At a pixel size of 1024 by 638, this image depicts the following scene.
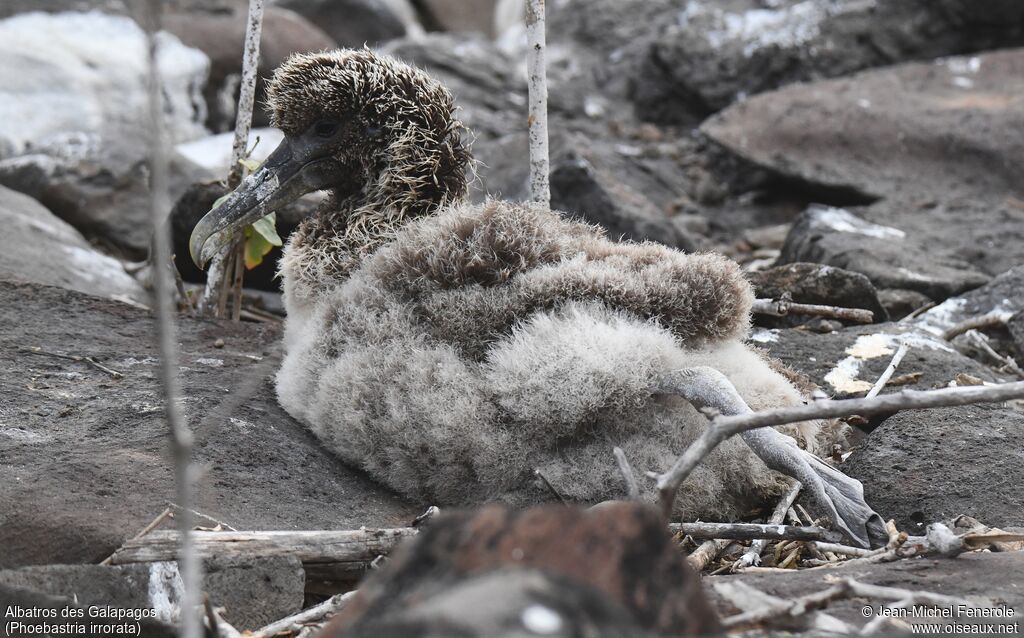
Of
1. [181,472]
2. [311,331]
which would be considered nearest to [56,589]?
[181,472]

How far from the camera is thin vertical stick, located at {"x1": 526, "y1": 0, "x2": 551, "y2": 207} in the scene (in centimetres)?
568

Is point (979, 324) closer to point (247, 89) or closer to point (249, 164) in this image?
point (249, 164)

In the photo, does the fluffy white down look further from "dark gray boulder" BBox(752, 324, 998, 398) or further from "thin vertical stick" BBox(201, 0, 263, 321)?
"thin vertical stick" BBox(201, 0, 263, 321)

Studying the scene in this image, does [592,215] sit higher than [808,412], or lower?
lower

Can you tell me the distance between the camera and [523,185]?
7.82 meters

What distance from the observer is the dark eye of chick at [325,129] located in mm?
5258

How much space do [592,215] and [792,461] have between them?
3616 mm

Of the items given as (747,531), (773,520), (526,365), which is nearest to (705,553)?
(747,531)

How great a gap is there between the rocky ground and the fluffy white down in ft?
0.85

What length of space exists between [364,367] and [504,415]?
578mm

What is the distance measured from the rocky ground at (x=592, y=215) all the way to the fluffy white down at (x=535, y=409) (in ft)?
0.85

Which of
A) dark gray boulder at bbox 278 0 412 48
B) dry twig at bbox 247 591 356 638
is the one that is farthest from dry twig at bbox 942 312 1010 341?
dark gray boulder at bbox 278 0 412 48

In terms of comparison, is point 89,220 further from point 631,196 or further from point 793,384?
point 793,384

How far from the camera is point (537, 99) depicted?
226 inches
